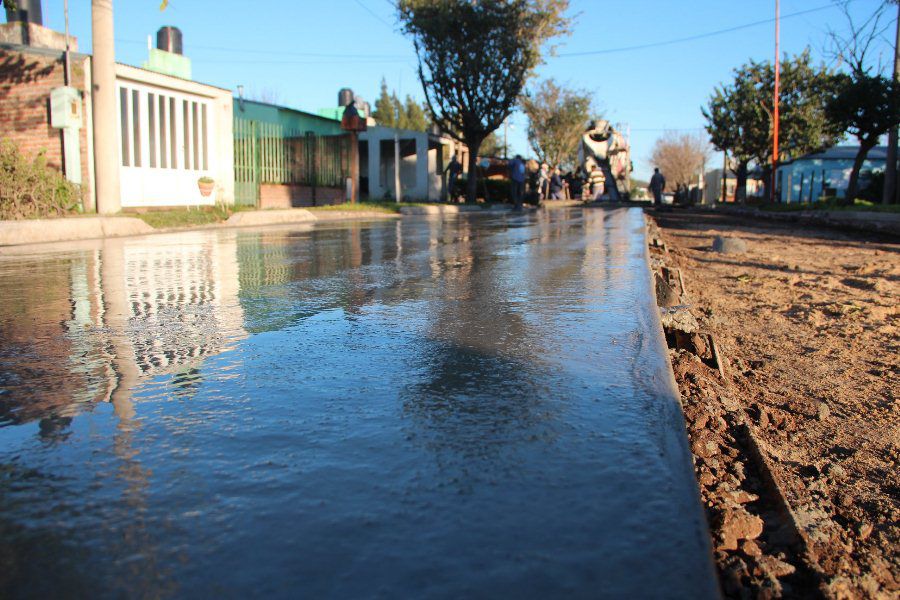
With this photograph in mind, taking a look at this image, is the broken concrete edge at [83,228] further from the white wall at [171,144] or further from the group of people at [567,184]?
the group of people at [567,184]

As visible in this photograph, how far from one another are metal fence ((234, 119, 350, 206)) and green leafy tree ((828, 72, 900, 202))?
16.8 meters

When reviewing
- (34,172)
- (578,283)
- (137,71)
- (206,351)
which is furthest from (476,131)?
(206,351)

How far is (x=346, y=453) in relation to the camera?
186cm

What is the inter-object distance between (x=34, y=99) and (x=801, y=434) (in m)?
15.9

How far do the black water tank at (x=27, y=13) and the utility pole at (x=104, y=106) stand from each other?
6267mm

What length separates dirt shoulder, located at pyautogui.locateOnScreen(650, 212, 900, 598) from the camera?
1594 mm

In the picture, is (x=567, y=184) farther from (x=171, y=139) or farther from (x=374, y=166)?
(x=171, y=139)

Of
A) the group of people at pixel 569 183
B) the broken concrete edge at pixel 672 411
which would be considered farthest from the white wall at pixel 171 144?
the broken concrete edge at pixel 672 411

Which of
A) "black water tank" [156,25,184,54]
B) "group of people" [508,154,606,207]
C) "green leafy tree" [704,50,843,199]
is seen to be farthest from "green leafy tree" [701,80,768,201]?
"black water tank" [156,25,184,54]

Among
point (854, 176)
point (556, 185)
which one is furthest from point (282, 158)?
point (854, 176)

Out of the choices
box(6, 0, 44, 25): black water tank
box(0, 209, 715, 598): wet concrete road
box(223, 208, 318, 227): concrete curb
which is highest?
box(6, 0, 44, 25): black water tank

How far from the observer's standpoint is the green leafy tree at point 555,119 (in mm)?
58562

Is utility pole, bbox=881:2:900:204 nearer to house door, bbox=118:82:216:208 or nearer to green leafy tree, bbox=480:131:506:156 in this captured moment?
house door, bbox=118:82:216:208

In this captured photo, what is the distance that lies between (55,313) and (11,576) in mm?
3133
